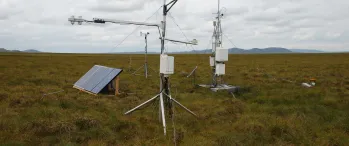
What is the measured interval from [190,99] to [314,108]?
567 centimetres

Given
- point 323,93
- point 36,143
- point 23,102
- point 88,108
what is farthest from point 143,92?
point 323,93

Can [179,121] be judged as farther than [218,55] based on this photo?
No

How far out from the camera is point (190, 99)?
1434 centimetres

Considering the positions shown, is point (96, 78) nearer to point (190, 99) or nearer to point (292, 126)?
point (190, 99)

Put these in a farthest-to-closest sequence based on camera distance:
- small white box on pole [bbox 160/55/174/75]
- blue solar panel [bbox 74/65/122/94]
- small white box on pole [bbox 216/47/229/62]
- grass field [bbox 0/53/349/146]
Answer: small white box on pole [bbox 216/47/229/62] → blue solar panel [bbox 74/65/122/94] → small white box on pole [bbox 160/55/174/75] → grass field [bbox 0/53/349/146]

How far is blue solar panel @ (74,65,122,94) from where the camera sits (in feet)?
50.0

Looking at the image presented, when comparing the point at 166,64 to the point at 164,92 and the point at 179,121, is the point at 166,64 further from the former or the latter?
the point at 179,121

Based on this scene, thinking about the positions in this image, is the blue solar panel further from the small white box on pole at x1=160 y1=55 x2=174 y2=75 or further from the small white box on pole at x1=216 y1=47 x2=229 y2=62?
the small white box on pole at x1=160 y1=55 x2=174 y2=75

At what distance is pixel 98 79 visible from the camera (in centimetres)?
1617

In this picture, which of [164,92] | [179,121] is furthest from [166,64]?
[179,121]

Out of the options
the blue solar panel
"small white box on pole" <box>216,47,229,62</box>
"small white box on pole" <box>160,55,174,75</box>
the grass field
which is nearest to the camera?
the grass field

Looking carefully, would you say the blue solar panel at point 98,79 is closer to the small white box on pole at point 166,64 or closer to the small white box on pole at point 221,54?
the small white box on pole at point 221,54

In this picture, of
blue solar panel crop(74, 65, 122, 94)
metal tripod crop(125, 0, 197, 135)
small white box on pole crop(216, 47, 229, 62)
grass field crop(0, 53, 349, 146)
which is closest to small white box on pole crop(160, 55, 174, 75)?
metal tripod crop(125, 0, 197, 135)

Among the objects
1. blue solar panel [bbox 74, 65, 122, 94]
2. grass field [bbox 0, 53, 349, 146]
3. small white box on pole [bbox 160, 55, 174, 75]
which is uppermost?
small white box on pole [bbox 160, 55, 174, 75]
